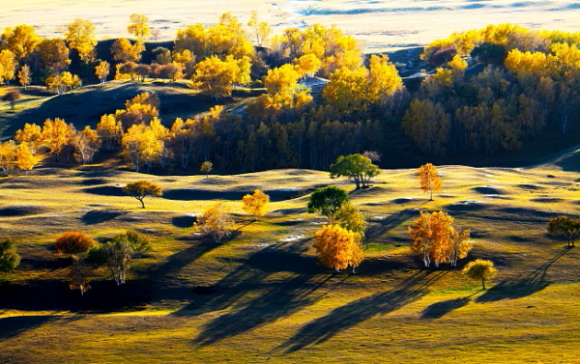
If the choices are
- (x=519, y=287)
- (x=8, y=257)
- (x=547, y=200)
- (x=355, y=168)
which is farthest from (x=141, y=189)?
(x=547, y=200)

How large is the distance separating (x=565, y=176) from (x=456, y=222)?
54610 mm

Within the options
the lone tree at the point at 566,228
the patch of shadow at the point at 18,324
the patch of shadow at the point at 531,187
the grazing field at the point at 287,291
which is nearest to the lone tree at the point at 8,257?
the grazing field at the point at 287,291

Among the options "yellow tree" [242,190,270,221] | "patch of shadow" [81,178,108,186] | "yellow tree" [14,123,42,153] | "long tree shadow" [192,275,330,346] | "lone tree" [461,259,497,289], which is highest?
"yellow tree" [14,123,42,153]

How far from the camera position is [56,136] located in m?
178

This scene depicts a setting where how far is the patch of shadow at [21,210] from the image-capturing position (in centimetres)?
11906

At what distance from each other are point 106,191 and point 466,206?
236 ft

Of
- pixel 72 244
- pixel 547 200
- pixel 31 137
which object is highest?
pixel 31 137

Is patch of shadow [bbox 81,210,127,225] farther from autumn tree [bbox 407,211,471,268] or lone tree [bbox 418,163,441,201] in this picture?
lone tree [bbox 418,163,441,201]

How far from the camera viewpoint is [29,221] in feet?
376

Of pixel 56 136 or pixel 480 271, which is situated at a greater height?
pixel 56 136

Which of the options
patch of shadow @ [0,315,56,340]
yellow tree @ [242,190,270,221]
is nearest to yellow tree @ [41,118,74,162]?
yellow tree @ [242,190,270,221]

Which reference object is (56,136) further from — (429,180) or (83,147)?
(429,180)

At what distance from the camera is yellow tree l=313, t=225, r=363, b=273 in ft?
331

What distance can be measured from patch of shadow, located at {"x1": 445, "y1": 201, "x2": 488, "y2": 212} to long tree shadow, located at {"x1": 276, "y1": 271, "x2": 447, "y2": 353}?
22577 millimetres
